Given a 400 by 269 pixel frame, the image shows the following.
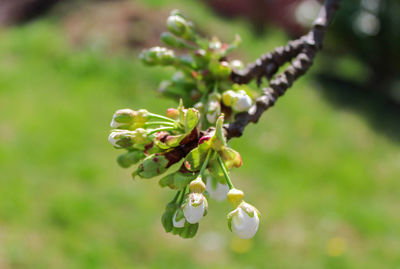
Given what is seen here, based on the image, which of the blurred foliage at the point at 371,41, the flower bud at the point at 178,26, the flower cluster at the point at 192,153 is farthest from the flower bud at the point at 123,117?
the blurred foliage at the point at 371,41

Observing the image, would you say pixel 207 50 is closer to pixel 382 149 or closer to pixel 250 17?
pixel 382 149

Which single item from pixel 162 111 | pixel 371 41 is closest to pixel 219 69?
pixel 162 111

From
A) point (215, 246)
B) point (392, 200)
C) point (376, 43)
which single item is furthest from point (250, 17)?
point (215, 246)

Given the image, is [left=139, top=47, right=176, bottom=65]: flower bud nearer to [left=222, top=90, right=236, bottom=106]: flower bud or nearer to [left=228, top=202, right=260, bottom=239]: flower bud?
[left=222, top=90, right=236, bottom=106]: flower bud

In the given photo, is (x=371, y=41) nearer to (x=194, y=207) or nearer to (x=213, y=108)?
(x=213, y=108)

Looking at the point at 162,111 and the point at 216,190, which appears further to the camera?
the point at 162,111

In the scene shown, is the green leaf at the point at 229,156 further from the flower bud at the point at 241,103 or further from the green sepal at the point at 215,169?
the flower bud at the point at 241,103
